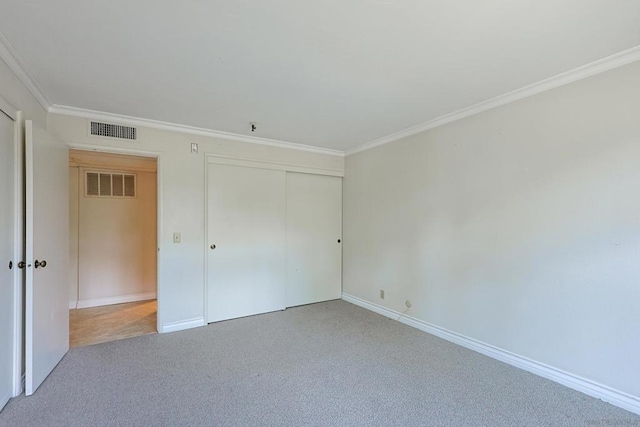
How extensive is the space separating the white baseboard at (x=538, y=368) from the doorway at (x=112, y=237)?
3.38 metres

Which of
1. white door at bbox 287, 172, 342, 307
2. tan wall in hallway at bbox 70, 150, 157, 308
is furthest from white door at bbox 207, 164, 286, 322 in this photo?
tan wall in hallway at bbox 70, 150, 157, 308

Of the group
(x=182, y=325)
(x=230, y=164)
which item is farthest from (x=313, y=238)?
(x=182, y=325)

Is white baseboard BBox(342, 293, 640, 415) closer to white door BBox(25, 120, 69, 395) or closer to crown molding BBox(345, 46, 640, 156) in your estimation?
crown molding BBox(345, 46, 640, 156)

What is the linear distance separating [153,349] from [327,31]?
3.11 m

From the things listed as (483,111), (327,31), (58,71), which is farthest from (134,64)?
(483,111)

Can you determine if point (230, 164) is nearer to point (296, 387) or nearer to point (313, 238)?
point (313, 238)

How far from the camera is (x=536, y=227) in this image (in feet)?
7.98

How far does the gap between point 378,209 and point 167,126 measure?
272 cm

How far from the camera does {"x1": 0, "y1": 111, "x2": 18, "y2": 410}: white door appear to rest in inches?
76.2

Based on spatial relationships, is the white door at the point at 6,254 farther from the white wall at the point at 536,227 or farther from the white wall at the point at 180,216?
the white wall at the point at 536,227

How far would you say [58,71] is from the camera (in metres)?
2.18

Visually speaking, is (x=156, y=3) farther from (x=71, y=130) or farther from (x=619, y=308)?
(x=619, y=308)

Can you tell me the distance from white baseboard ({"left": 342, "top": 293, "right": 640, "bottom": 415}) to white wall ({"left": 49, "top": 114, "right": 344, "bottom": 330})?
2492 mm

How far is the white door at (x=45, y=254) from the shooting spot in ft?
7.00
